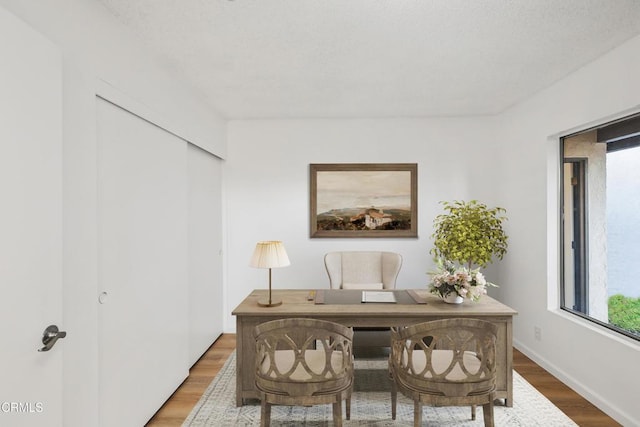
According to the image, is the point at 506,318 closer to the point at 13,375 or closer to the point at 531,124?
the point at 531,124

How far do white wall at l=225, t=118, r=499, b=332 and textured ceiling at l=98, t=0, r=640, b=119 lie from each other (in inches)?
29.6

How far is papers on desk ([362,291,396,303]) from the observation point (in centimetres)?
284

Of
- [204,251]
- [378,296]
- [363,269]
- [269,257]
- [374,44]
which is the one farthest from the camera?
[363,269]

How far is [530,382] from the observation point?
3064mm

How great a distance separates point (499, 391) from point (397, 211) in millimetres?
2301

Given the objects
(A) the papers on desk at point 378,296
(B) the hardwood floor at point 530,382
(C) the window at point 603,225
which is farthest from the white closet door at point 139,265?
(C) the window at point 603,225

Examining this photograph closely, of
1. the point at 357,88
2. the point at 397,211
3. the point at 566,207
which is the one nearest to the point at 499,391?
the point at 566,207

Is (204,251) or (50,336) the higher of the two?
(204,251)

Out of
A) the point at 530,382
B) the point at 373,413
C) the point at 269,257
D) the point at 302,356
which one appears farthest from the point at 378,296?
the point at 530,382

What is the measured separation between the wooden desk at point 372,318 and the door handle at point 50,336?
1.16 m

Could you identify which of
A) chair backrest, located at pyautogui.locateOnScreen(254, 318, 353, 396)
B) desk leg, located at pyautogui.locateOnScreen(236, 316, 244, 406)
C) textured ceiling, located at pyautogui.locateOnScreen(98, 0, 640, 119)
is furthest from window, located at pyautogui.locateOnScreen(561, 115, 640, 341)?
desk leg, located at pyautogui.locateOnScreen(236, 316, 244, 406)

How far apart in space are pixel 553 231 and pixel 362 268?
192cm

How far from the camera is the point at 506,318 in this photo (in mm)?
2553

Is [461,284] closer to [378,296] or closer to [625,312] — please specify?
[378,296]
